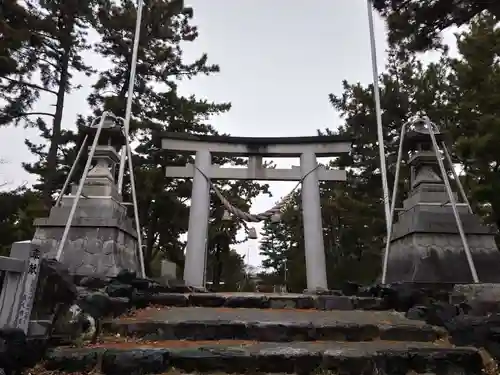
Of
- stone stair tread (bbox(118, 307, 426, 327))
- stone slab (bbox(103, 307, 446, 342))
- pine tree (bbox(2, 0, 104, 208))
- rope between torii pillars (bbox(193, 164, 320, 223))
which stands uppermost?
pine tree (bbox(2, 0, 104, 208))

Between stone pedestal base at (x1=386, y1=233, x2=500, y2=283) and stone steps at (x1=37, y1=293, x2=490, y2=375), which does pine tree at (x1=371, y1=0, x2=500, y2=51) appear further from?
stone steps at (x1=37, y1=293, x2=490, y2=375)

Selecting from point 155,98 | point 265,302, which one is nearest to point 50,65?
point 155,98

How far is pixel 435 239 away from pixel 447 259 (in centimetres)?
40

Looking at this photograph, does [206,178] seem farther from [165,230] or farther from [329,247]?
[329,247]

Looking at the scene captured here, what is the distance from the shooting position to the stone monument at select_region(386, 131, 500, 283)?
23.5 feet

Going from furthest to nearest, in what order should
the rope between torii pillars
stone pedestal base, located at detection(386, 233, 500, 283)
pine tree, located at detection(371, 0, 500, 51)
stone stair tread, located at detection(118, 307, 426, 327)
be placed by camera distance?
the rope between torii pillars, stone pedestal base, located at detection(386, 233, 500, 283), pine tree, located at detection(371, 0, 500, 51), stone stair tread, located at detection(118, 307, 426, 327)

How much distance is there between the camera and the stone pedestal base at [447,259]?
23.4 feet

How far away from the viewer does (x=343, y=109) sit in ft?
62.8

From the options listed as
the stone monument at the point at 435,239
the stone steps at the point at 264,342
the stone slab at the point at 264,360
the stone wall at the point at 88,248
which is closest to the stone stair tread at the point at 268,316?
the stone steps at the point at 264,342

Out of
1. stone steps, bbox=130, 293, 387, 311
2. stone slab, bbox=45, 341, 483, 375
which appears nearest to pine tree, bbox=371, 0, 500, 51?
Result: stone steps, bbox=130, 293, 387, 311

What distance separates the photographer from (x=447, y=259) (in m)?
7.29

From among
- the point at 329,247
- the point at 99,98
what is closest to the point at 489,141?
the point at 99,98

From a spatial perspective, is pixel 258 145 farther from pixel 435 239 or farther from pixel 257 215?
pixel 435 239

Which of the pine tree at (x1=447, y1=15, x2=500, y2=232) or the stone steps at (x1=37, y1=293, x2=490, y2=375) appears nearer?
the stone steps at (x1=37, y1=293, x2=490, y2=375)
